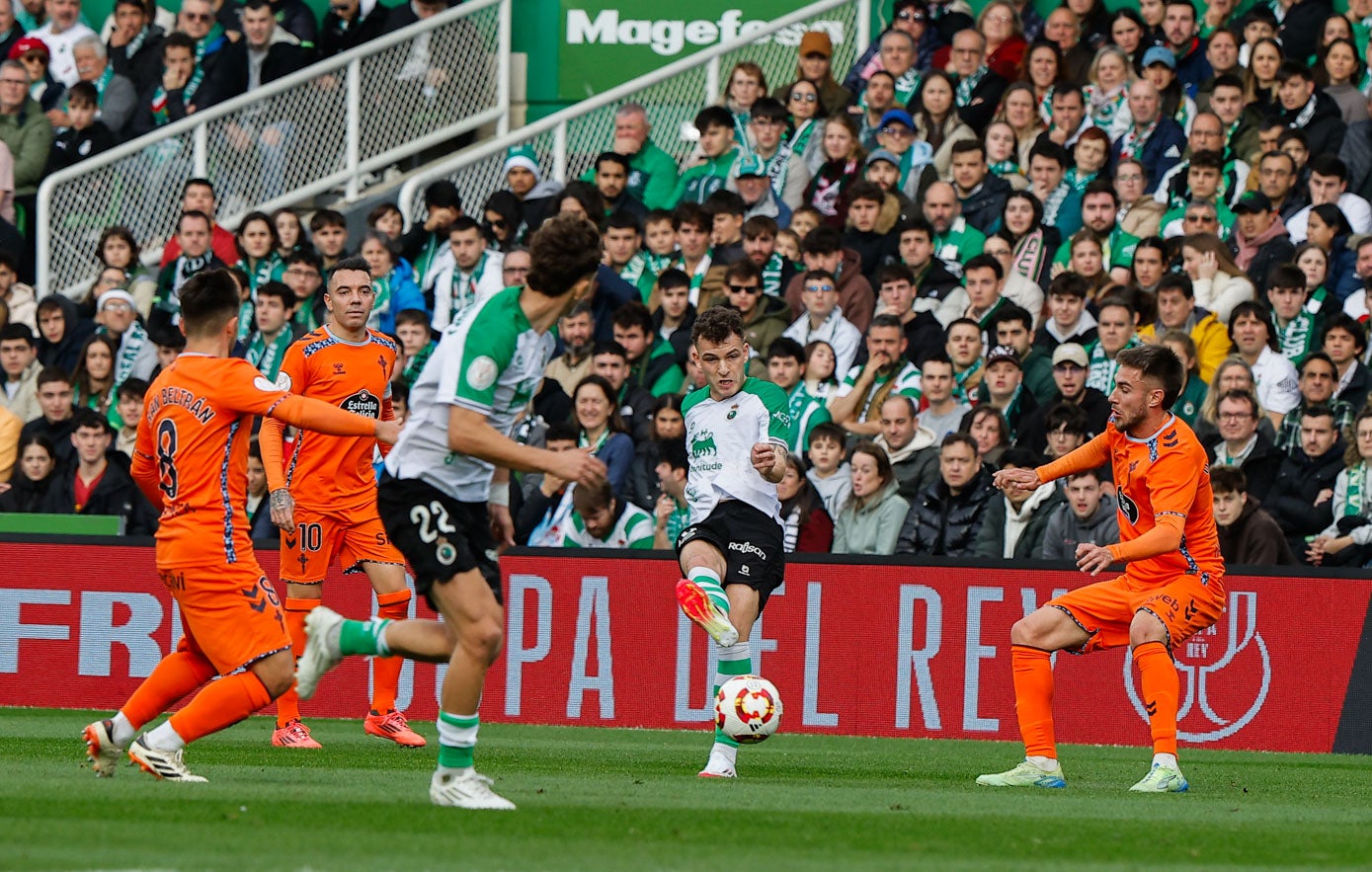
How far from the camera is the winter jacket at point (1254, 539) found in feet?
48.0

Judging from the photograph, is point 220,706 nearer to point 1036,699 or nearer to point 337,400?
point 337,400

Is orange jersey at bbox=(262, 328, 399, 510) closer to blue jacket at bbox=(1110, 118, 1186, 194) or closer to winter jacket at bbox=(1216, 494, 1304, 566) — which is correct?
winter jacket at bbox=(1216, 494, 1304, 566)

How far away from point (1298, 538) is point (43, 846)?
10469mm

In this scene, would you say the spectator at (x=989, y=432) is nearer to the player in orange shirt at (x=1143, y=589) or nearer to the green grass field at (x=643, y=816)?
the green grass field at (x=643, y=816)

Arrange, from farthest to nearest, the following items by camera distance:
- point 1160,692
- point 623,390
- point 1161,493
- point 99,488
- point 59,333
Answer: point 59,333 < point 623,390 < point 99,488 < point 1160,692 < point 1161,493

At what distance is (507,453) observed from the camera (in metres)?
7.98

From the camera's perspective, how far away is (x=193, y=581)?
9.03 meters

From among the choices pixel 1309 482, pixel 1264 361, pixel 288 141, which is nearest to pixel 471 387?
pixel 1309 482

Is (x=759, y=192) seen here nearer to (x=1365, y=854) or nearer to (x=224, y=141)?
(x=224, y=141)

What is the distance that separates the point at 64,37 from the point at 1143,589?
17.1 metres

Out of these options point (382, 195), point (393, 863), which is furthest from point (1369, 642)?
point (382, 195)

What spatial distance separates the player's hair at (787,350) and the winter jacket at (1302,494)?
3.87 metres

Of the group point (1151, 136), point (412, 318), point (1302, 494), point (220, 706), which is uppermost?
point (1151, 136)

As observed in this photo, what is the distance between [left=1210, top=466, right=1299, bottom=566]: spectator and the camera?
47.7ft
